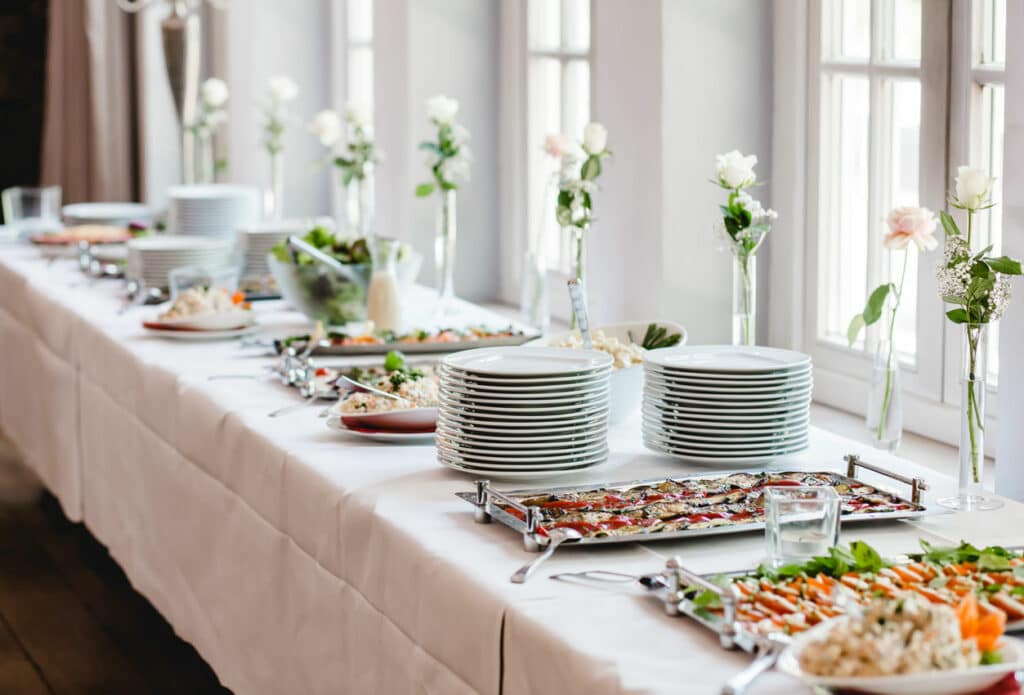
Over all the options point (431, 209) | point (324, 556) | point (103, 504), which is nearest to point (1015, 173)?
point (324, 556)

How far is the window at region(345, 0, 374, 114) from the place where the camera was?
4.44 m

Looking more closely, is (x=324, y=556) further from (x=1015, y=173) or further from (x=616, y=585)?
(x=1015, y=173)

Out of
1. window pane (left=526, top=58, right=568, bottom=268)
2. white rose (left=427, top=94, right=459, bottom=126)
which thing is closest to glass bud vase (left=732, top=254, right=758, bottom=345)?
white rose (left=427, top=94, right=459, bottom=126)

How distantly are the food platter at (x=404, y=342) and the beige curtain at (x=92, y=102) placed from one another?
332cm

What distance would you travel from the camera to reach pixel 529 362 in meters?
1.79

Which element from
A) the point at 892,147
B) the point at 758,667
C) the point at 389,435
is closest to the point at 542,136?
the point at 892,147

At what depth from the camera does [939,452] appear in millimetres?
2160

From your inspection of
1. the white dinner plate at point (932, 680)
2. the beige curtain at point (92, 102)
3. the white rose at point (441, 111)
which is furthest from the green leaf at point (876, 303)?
the beige curtain at point (92, 102)

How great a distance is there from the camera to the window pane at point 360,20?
14.6 feet

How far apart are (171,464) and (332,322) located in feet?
1.89

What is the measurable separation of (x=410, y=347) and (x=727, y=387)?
93 cm

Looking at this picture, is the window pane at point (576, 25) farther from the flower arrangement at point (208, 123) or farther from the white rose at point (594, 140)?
the flower arrangement at point (208, 123)

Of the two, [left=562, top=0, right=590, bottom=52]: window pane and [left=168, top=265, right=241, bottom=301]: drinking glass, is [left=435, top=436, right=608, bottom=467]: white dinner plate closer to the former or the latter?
[left=168, top=265, right=241, bottom=301]: drinking glass

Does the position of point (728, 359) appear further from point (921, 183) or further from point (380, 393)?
point (921, 183)
